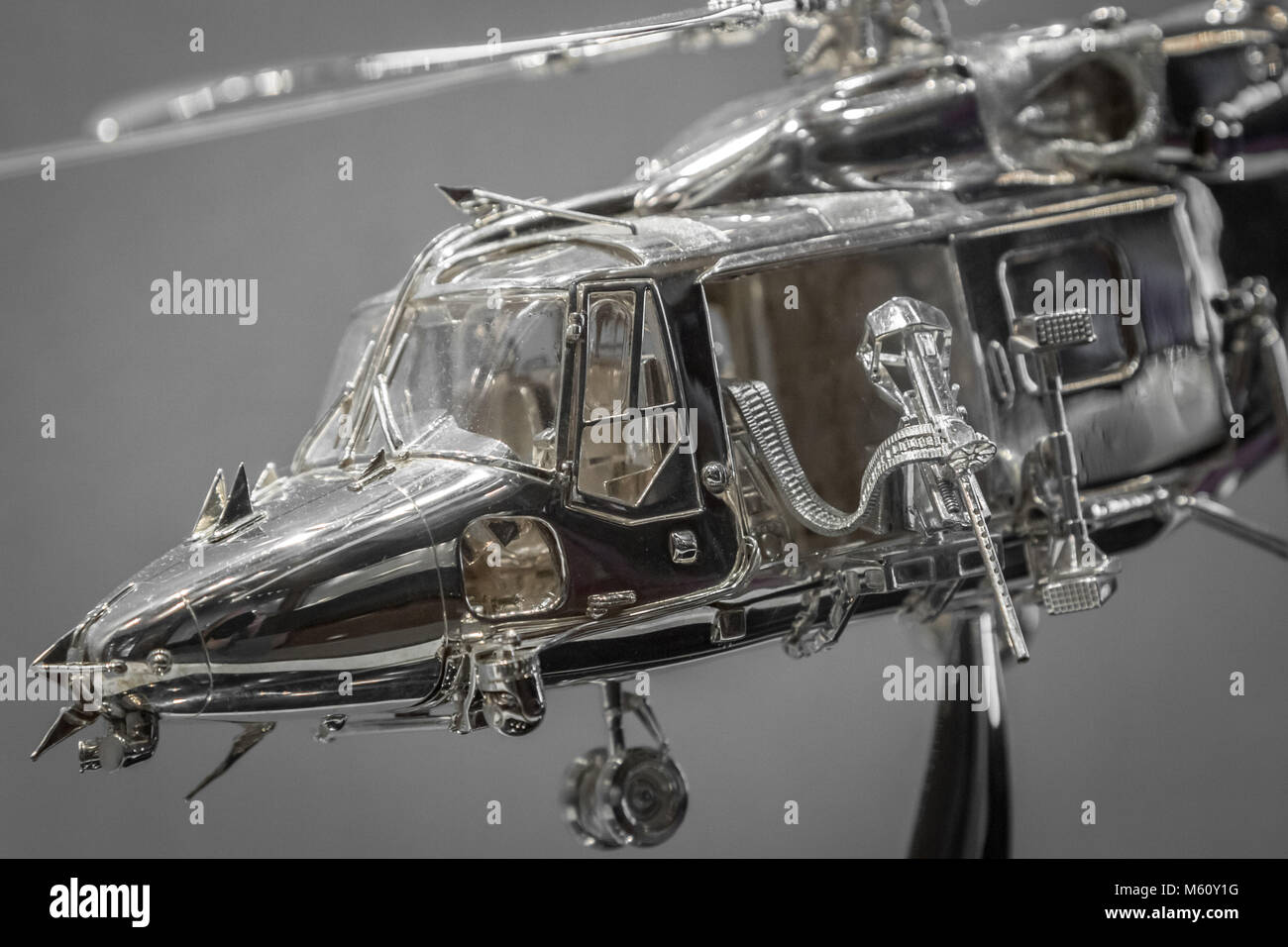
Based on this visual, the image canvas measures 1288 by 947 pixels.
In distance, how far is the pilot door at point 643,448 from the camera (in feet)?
13.0

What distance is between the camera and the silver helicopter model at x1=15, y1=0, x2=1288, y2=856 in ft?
12.6

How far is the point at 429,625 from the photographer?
151 inches

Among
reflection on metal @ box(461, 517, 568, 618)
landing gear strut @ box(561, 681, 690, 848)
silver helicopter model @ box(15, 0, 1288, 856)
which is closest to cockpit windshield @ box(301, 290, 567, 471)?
silver helicopter model @ box(15, 0, 1288, 856)

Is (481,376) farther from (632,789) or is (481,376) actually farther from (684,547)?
(632,789)

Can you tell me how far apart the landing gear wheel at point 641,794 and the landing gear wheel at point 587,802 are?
2.3 inches

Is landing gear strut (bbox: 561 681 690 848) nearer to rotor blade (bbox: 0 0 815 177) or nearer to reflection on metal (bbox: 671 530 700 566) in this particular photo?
reflection on metal (bbox: 671 530 700 566)

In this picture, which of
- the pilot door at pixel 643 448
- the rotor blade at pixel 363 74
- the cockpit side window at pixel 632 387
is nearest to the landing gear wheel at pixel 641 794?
the pilot door at pixel 643 448

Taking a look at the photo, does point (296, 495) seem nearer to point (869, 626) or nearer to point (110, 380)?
point (110, 380)

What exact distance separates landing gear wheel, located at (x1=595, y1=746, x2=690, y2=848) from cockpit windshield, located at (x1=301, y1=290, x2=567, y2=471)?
1.15 meters

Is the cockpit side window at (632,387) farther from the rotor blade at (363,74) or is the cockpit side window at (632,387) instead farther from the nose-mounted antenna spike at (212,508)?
the nose-mounted antenna spike at (212,508)

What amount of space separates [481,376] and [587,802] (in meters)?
1.60

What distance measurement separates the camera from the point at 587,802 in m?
4.98

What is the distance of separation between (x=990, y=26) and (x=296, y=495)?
4916 mm
